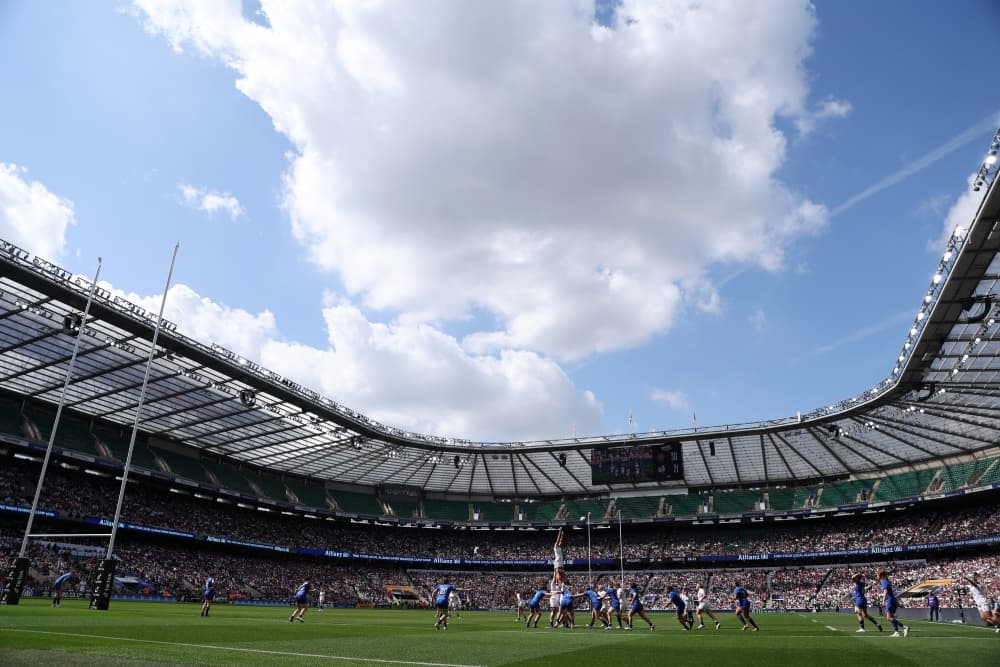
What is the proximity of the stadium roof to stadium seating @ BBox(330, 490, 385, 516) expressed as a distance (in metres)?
1.95

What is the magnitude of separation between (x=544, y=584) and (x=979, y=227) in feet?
207

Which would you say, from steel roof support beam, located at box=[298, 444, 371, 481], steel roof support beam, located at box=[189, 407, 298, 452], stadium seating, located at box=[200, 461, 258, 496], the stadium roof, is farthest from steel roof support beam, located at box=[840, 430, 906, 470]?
stadium seating, located at box=[200, 461, 258, 496]

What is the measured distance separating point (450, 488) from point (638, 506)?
24995 mm

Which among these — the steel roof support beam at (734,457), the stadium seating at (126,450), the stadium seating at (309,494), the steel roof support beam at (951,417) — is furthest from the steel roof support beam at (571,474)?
the stadium seating at (126,450)

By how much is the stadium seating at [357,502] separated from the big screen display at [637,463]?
3011 centimetres

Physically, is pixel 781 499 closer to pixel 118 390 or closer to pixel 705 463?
pixel 705 463

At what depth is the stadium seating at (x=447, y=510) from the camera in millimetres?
83588

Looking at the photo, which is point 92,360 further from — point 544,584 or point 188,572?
point 544,584

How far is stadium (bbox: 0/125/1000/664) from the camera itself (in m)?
39.0

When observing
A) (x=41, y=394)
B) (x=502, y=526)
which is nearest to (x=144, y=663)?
(x=41, y=394)

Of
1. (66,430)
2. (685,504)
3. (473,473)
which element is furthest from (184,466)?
(685,504)

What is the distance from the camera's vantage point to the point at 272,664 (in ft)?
31.7

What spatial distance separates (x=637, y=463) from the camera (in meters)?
66.9

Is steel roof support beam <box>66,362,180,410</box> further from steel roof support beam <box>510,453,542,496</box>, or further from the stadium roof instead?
steel roof support beam <box>510,453,542,496</box>
